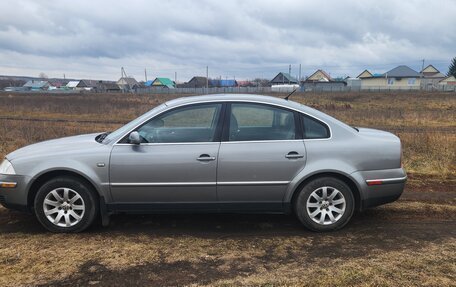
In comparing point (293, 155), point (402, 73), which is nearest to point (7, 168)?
point (293, 155)

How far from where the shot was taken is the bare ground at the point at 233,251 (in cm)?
364

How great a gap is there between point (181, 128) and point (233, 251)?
1698 millimetres

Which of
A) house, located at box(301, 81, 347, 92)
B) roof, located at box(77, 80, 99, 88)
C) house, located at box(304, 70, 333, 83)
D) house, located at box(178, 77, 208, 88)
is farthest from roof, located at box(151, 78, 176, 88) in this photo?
house, located at box(301, 81, 347, 92)

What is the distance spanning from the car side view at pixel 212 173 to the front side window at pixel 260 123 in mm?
13

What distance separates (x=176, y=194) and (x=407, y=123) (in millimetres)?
19127

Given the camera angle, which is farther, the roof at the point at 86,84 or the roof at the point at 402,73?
the roof at the point at 86,84

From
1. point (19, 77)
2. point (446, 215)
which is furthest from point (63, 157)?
point (19, 77)

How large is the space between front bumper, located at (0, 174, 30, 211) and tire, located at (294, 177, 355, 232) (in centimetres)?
315

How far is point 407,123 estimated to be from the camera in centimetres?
2103

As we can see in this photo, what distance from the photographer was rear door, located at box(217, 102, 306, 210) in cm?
469

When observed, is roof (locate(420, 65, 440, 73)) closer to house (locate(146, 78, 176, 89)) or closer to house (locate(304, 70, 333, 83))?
house (locate(304, 70, 333, 83))

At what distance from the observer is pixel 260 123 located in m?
5.00

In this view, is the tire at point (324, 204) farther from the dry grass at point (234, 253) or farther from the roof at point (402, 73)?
the roof at point (402, 73)

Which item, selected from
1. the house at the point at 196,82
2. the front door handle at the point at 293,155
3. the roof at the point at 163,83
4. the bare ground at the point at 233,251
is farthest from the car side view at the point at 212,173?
the roof at the point at 163,83
